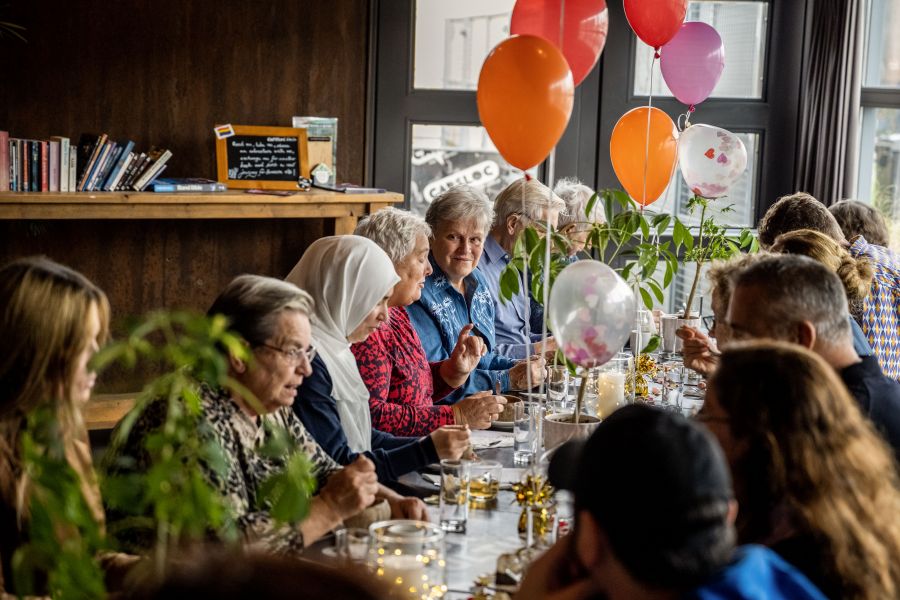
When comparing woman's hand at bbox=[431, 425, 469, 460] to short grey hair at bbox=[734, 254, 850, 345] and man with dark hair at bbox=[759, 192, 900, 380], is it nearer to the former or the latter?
short grey hair at bbox=[734, 254, 850, 345]

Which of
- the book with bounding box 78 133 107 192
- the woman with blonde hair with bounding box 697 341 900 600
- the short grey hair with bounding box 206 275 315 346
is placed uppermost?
the book with bounding box 78 133 107 192

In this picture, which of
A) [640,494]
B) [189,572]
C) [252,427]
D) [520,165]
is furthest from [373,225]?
[189,572]

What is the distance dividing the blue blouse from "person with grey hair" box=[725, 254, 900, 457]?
0.85m

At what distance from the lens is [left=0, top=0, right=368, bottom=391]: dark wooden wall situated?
4703mm

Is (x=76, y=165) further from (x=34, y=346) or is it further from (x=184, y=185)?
(x=34, y=346)

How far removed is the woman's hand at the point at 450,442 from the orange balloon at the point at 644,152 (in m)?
1.69

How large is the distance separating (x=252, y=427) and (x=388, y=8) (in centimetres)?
357

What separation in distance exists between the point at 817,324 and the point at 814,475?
761 mm

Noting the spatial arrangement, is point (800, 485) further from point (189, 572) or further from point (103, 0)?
point (103, 0)

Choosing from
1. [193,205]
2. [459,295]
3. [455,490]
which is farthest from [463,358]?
[193,205]

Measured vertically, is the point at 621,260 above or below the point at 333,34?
below

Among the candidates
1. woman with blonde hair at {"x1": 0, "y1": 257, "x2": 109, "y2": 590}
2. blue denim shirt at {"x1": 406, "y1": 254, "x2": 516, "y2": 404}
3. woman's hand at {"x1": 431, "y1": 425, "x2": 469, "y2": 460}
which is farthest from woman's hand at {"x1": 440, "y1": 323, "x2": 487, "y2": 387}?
woman with blonde hair at {"x1": 0, "y1": 257, "x2": 109, "y2": 590}

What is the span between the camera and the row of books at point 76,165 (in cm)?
439

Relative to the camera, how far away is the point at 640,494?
1.12 metres
